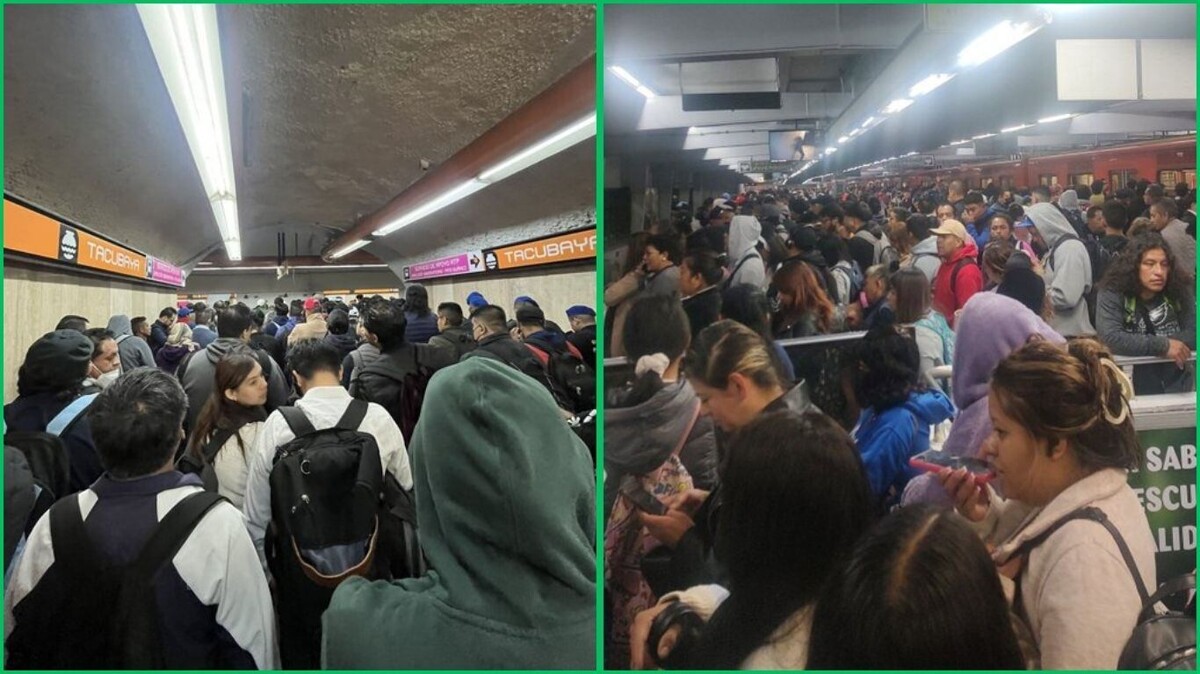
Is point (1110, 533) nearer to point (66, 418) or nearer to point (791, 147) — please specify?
point (791, 147)

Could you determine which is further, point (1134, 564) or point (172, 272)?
point (172, 272)

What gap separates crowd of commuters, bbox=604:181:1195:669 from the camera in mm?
1928

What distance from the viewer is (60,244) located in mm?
4660

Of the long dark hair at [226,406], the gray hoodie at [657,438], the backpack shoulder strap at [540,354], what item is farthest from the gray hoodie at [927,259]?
the long dark hair at [226,406]

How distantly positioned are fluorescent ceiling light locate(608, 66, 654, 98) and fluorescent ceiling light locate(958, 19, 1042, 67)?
98 cm

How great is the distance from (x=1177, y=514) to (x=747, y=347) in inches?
56.7

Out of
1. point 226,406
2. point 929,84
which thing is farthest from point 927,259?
point 226,406

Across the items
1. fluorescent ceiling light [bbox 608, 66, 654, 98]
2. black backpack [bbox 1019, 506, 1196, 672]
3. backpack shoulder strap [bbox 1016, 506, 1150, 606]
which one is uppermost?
fluorescent ceiling light [bbox 608, 66, 654, 98]

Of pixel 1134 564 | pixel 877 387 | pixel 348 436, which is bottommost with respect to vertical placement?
pixel 1134 564

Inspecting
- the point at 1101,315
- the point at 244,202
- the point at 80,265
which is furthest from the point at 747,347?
the point at 244,202

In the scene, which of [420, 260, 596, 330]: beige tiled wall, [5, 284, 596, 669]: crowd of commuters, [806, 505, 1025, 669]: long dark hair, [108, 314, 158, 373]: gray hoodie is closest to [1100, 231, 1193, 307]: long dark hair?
[806, 505, 1025, 669]: long dark hair

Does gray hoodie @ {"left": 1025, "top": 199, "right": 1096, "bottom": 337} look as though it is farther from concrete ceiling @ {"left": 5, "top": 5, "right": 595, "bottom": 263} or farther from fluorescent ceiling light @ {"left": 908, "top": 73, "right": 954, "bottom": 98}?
concrete ceiling @ {"left": 5, "top": 5, "right": 595, "bottom": 263}

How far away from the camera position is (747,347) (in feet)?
6.53

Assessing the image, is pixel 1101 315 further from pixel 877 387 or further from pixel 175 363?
pixel 175 363
